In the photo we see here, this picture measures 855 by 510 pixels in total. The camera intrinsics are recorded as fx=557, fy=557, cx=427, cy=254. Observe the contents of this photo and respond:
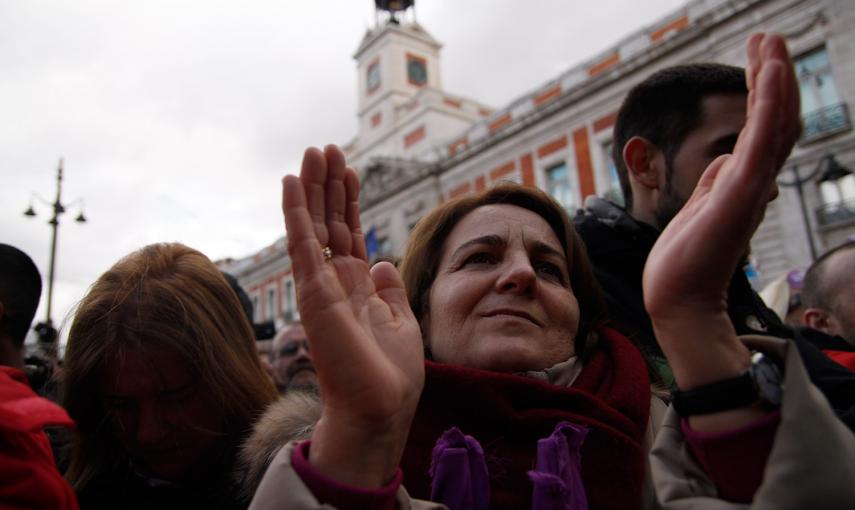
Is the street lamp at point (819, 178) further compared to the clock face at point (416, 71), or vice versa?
the clock face at point (416, 71)

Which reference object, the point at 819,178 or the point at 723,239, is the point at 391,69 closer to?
the point at 819,178

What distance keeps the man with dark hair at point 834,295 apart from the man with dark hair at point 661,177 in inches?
31.6

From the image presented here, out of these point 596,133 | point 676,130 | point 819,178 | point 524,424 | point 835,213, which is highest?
point 596,133

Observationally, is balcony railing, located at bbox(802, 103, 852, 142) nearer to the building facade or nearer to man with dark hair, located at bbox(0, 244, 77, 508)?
the building facade

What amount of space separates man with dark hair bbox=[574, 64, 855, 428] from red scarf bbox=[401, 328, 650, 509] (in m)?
0.50

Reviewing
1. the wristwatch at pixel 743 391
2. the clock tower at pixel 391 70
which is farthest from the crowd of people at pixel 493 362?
the clock tower at pixel 391 70

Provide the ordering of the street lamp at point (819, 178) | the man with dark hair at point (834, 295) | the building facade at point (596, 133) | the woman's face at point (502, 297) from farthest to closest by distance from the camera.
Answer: the building facade at point (596, 133) → the street lamp at point (819, 178) → the man with dark hair at point (834, 295) → the woman's face at point (502, 297)

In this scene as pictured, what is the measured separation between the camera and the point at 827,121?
1240cm

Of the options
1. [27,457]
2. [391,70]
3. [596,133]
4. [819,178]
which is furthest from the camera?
[391,70]

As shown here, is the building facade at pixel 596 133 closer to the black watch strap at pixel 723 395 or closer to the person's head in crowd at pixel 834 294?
the person's head in crowd at pixel 834 294

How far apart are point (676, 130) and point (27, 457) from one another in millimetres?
2380

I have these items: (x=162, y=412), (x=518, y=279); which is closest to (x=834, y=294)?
(x=518, y=279)

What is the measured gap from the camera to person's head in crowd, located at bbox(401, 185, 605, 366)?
1.62 meters

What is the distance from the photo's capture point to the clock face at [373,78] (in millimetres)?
31203
